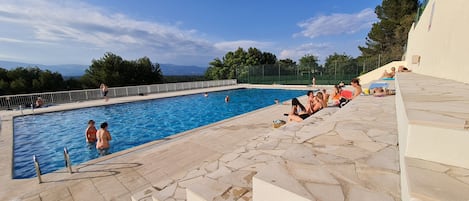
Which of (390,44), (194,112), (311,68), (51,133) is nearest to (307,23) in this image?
(311,68)

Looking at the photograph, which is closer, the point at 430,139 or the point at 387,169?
the point at 430,139

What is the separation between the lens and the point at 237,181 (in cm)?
192

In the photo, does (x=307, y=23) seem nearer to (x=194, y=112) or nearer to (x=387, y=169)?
(x=194, y=112)

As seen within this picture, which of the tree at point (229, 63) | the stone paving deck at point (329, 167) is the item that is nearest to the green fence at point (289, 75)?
the tree at point (229, 63)

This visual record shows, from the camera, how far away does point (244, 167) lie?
231cm

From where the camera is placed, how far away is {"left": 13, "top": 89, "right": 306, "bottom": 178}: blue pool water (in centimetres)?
563

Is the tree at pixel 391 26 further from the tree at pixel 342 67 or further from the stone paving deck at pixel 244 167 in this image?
the stone paving deck at pixel 244 167

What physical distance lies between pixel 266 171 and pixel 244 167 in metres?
0.99

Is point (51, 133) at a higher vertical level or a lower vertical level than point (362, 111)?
lower

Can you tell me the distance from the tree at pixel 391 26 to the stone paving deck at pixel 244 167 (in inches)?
923

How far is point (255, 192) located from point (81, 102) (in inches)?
557

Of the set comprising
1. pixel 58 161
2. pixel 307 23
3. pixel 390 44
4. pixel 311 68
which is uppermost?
pixel 307 23

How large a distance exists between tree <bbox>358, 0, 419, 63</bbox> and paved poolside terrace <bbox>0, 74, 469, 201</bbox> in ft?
77.2

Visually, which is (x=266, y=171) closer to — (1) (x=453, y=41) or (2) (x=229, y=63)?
(1) (x=453, y=41)
